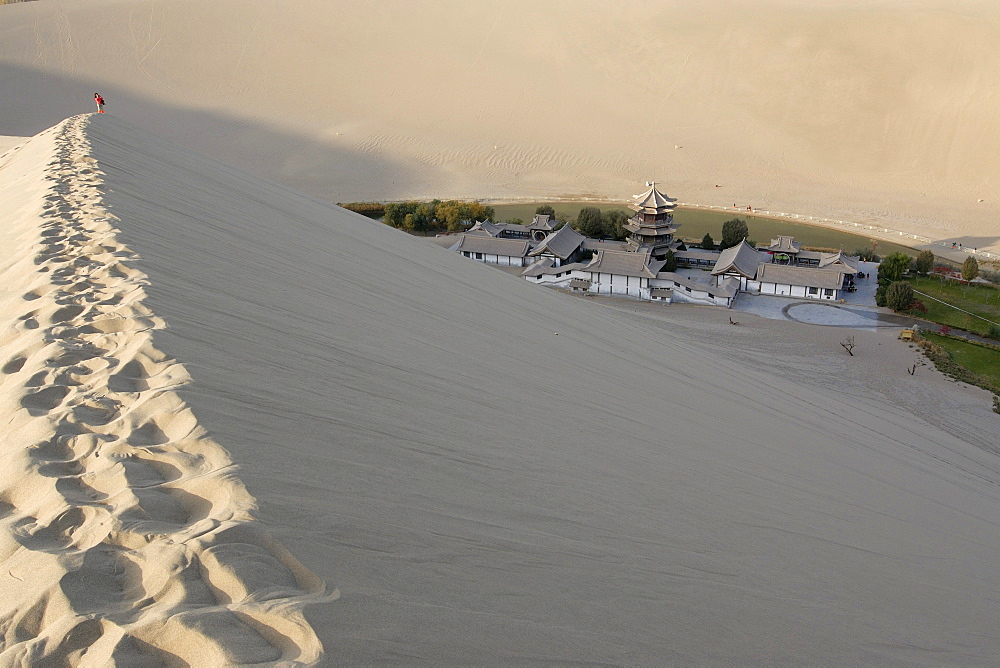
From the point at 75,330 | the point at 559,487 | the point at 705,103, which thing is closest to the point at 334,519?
the point at 559,487

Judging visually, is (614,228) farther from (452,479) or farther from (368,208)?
(452,479)

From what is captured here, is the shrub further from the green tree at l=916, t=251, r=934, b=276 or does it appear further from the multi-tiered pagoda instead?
the green tree at l=916, t=251, r=934, b=276

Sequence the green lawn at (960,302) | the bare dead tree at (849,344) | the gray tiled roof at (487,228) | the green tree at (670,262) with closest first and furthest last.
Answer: the bare dead tree at (849,344), the green lawn at (960,302), the green tree at (670,262), the gray tiled roof at (487,228)

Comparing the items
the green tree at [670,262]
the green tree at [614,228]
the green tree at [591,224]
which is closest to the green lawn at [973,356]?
the green tree at [670,262]

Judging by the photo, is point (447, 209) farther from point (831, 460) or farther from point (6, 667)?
point (6, 667)

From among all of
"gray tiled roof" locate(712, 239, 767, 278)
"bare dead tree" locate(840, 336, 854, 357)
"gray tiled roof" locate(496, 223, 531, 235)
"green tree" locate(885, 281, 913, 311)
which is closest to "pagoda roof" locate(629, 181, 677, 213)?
"gray tiled roof" locate(712, 239, 767, 278)

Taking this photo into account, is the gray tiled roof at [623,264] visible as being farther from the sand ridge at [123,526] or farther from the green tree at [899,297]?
the sand ridge at [123,526]
